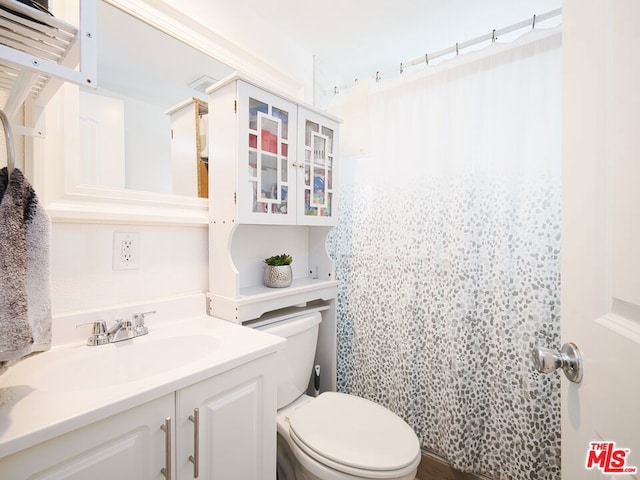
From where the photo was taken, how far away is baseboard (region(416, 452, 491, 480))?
4.82 ft

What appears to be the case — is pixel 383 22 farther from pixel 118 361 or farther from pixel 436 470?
pixel 436 470

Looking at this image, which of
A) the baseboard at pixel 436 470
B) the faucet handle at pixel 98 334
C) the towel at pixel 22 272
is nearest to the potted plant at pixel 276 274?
the faucet handle at pixel 98 334

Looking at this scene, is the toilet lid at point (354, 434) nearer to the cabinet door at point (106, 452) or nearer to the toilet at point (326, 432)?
the toilet at point (326, 432)

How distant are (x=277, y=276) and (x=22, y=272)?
3.02ft

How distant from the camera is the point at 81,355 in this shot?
34.2 inches

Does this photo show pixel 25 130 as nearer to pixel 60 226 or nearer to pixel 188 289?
pixel 60 226

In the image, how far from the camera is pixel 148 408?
68cm

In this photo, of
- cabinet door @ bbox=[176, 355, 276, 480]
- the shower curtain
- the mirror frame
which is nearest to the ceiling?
the shower curtain

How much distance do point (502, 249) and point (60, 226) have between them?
5.40 feet

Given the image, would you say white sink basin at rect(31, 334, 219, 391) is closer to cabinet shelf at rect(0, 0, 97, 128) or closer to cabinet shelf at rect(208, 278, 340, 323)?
cabinet shelf at rect(208, 278, 340, 323)

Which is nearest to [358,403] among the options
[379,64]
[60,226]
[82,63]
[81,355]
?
[81,355]

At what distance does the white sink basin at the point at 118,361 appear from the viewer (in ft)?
2.61

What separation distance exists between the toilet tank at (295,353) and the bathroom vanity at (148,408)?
0.30 m

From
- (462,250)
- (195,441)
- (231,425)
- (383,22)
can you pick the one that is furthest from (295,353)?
(383,22)
